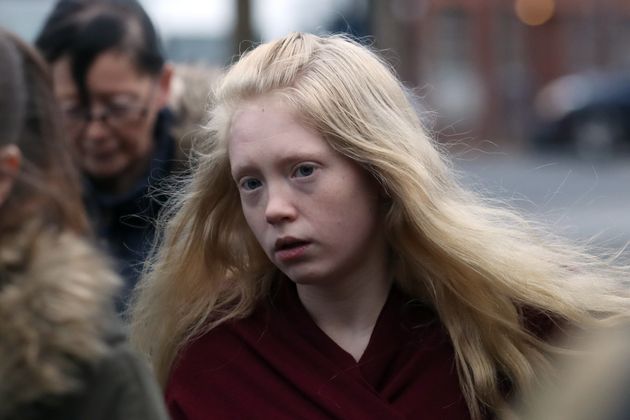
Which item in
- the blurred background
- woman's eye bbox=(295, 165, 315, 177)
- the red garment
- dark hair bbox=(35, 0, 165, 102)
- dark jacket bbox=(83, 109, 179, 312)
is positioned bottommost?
the blurred background

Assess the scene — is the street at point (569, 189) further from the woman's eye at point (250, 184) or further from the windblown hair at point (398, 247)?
the woman's eye at point (250, 184)

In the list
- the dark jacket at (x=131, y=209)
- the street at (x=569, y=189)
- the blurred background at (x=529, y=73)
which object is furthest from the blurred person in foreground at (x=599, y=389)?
the blurred background at (x=529, y=73)

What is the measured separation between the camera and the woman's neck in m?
2.66

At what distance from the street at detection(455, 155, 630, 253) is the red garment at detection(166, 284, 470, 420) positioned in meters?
0.45

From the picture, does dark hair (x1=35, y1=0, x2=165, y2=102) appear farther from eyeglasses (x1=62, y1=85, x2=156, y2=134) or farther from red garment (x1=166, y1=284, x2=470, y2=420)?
red garment (x1=166, y1=284, x2=470, y2=420)

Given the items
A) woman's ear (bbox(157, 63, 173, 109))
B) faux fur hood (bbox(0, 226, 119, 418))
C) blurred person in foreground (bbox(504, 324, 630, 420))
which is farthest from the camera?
woman's ear (bbox(157, 63, 173, 109))

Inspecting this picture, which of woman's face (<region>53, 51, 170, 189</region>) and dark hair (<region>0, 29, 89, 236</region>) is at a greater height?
dark hair (<region>0, 29, 89, 236</region>)

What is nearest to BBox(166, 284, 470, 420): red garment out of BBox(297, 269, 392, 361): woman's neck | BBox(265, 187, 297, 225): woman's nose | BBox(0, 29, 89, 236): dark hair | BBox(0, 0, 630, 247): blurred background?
BBox(297, 269, 392, 361): woman's neck

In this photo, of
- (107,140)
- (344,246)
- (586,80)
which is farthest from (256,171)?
(586,80)

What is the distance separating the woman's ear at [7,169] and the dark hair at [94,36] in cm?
199

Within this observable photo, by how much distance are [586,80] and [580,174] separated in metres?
5.24

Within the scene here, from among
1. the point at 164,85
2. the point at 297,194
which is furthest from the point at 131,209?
the point at 297,194

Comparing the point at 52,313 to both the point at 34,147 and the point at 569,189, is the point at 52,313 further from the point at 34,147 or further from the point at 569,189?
the point at 569,189

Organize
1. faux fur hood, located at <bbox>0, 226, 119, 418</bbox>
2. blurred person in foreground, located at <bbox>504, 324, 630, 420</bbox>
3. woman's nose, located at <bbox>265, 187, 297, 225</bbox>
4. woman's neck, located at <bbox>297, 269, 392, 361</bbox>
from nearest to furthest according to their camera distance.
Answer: blurred person in foreground, located at <bbox>504, 324, 630, 420</bbox>
faux fur hood, located at <bbox>0, 226, 119, 418</bbox>
woman's nose, located at <bbox>265, 187, 297, 225</bbox>
woman's neck, located at <bbox>297, 269, 392, 361</bbox>
